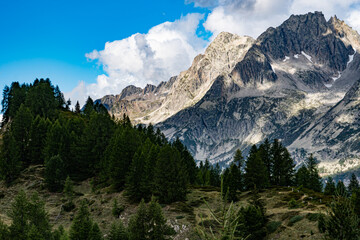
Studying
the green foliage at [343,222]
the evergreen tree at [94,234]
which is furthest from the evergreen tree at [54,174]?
the green foliage at [343,222]

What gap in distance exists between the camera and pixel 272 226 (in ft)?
156

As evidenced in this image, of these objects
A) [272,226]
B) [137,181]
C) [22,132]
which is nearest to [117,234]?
[137,181]

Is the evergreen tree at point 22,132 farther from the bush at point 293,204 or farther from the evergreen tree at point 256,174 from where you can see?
the bush at point 293,204

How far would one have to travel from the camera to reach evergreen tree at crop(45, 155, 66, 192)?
66.0 meters

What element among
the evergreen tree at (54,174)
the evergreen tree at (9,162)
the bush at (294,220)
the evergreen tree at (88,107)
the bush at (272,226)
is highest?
the evergreen tree at (88,107)

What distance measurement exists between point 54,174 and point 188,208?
3476 centimetres

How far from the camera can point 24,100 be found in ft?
347

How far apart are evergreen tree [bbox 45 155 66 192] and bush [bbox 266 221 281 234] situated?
48980 millimetres

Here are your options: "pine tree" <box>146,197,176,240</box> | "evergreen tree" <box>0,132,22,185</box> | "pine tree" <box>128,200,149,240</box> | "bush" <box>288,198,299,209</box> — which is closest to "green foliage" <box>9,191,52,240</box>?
"pine tree" <box>128,200,149,240</box>

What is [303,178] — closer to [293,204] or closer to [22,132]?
[293,204]

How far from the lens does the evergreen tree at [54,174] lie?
66.0m

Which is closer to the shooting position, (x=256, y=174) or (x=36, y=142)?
(x=256, y=174)

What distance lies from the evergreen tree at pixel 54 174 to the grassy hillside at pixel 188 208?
2.09m

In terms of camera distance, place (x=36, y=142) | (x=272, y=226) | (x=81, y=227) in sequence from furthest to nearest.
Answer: (x=36, y=142), (x=272, y=226), (x=81, y=227)
